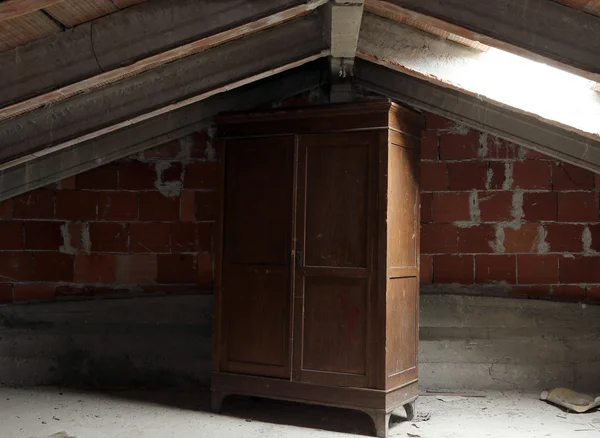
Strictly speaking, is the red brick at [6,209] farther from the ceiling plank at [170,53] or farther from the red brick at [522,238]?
the red brick at [522,238]

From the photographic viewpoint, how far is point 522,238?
4453 millimetres

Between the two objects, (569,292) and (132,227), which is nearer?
(569,292)

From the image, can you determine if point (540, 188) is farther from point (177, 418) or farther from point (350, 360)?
point (177, 418)

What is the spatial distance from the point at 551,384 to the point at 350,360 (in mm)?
1592

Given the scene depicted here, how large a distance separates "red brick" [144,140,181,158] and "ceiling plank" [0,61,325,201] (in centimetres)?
10

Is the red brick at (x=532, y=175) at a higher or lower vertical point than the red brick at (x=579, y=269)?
higher

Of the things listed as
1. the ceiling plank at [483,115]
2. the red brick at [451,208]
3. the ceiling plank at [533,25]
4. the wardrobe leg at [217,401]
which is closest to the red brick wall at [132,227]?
the wardrobe leg at [217,401]

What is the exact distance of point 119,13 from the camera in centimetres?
263

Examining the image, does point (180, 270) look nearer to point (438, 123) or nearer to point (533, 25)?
point (438, 123)

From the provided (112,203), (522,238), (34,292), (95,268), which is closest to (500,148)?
(522,238)

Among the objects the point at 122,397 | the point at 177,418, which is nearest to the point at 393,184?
the point at 177,418

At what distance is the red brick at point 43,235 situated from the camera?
4664mm

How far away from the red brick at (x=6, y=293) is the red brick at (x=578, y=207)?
3.94 meters

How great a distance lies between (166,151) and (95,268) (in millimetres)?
1009
